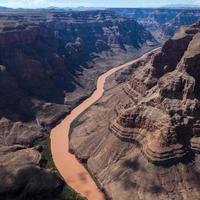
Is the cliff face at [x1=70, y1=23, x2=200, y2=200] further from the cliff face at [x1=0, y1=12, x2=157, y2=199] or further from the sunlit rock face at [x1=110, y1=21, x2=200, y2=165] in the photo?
the cliff face at [x1=0, y1=12, x2=157, y2=199]

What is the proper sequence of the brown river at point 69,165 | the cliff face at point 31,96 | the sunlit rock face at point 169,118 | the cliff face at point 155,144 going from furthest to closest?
the brown river at point 69,165 → the sunlit rock face at point 169,118 → the cliff face at point 31,96 → the cliff face at point 155,144

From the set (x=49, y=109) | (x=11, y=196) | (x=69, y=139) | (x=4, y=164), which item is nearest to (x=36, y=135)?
(x=69, y=139)

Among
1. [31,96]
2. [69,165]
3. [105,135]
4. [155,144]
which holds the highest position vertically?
[155,144]

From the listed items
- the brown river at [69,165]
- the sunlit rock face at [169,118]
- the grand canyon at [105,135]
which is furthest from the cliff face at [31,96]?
A: the sunlit rock face at [169,118]

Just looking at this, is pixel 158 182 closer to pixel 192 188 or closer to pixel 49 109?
pixel 192 188

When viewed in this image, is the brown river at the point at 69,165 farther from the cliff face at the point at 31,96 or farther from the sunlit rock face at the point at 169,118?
the sunlit rock face at the point at 169,118

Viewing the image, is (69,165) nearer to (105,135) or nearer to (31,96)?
(105,135)

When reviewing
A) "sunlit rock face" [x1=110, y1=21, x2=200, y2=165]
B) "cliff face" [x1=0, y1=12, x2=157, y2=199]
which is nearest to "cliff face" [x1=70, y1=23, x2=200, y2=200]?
"sunlit rock face" [x1=110, y1=21, x2=200, y2=165]

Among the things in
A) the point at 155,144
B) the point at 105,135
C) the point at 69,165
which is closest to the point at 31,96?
the point at 105,135
